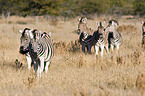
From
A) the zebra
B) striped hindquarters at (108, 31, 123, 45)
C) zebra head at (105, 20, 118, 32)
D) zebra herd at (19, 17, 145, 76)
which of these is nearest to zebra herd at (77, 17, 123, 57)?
zebra herd at (19, 17, 145, 76)

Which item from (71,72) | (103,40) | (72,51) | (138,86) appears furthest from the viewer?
(72,51)

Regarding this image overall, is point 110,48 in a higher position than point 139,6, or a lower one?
lower

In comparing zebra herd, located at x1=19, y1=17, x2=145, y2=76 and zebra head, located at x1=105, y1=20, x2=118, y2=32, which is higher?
zebra head, located at x1=105, y1=20, x2=118, y2=32

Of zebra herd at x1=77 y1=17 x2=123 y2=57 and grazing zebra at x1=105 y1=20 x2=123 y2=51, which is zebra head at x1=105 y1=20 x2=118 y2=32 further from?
zebra herd at x1=77 y1=17 x2=123 y2=57

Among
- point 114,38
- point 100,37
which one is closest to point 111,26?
point 114,38

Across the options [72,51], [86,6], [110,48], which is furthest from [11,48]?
[86,6]

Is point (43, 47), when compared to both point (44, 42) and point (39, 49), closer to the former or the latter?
point (39, 49)

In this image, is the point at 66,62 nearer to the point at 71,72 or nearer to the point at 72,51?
the point at 71,72

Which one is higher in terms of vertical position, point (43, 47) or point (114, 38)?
point (43, 47)

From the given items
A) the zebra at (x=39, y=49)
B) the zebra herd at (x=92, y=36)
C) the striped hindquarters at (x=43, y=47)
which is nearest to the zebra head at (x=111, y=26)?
the zebra herd at (x=92, y=36)

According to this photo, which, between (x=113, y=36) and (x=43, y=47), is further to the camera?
(x=113, y=36)

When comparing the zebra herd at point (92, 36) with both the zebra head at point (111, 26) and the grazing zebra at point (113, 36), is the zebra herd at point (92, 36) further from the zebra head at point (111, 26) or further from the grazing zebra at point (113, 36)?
the zebra head at point (111, 26)

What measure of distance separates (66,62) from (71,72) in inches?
65.8

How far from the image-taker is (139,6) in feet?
179
